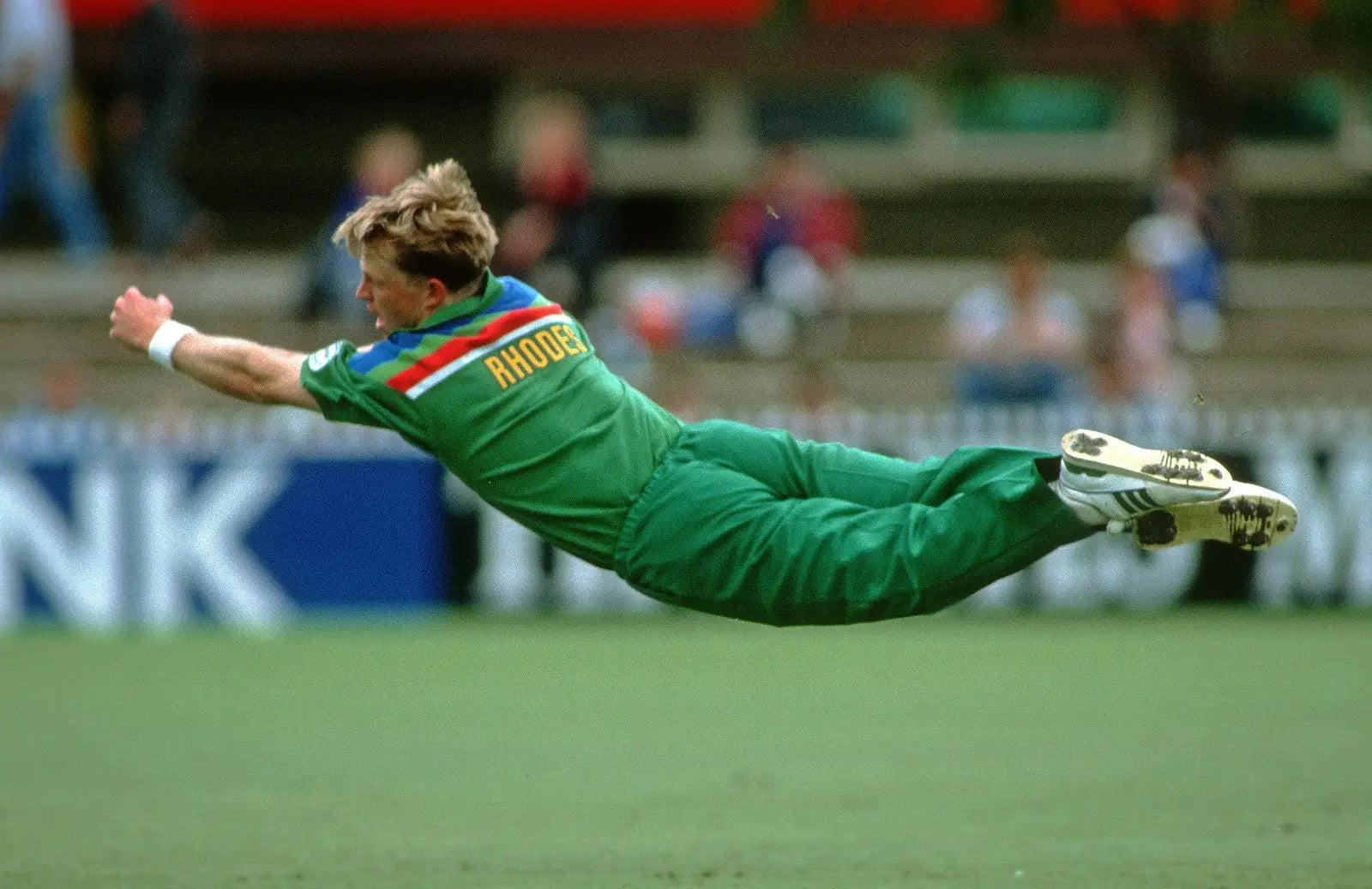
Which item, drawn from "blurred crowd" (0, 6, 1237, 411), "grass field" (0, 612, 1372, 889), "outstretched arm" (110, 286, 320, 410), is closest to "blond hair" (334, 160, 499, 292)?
"outstretched arm" (110, 286, 320, 410)

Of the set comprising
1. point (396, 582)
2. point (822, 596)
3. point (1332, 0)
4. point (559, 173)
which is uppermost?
point (1332, 0)

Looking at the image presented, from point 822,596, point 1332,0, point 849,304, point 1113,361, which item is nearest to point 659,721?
point 822,596

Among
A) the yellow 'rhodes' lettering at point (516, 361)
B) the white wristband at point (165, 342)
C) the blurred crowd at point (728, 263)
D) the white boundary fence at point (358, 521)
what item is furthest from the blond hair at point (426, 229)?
the blurred crowd at point (728, 263)

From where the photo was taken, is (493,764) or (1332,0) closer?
(493,764)

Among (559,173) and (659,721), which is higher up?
(559,173)

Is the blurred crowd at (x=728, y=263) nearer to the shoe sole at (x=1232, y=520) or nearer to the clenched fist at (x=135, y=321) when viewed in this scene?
the clenched fist at (x=135, y=321)

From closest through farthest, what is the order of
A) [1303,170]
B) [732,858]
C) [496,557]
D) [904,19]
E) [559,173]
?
[732,858]
[496,557]
[559,173]
[904,19]
[1303,170]

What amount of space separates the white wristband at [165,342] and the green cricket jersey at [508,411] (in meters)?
0.43

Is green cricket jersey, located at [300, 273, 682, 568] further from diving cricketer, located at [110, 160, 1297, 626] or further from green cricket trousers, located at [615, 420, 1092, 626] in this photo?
green cricket trousers, located at [615, 420, 1092, 626]

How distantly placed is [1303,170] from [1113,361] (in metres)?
9.43

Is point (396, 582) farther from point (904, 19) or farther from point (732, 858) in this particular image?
point (904, 19)

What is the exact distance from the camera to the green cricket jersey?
6438 millimetres

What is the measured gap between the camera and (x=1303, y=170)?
75.5ft

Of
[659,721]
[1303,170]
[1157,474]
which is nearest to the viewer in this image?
[1157,474]
